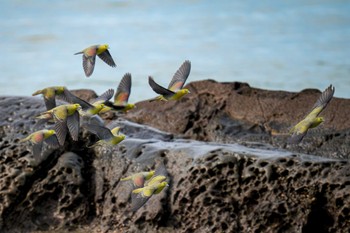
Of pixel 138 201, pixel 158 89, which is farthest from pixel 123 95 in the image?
pixel 138 201

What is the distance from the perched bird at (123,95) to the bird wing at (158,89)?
53 centimetres

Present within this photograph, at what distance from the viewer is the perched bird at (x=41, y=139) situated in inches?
369

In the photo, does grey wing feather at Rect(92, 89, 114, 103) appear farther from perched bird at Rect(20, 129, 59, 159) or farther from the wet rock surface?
the wet rock surface

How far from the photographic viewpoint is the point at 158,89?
8.38 metres

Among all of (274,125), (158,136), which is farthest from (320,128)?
(158,136)

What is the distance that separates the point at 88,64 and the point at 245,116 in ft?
16.5

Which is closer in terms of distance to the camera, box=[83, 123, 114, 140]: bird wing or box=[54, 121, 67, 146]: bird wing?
box=[54, 121, 67, 146]: bird wing

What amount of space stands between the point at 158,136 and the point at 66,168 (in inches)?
51.9

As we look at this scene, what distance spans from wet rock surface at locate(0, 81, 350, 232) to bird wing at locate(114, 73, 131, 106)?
1145mm

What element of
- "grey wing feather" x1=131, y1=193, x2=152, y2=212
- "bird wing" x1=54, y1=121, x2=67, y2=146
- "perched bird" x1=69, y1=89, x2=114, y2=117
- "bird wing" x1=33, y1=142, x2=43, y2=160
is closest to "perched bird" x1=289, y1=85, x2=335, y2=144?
"grey wing feather" x1=131, y1=193, x2=152, y2=212

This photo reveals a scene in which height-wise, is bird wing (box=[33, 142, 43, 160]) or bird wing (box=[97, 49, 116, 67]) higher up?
bird wing (box=[97, 49, 116, 67])

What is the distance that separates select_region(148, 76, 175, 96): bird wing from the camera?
833 cm

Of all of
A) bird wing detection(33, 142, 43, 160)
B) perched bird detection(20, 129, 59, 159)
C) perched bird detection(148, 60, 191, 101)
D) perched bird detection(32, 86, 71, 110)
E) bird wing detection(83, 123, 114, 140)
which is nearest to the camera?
perched bird detection(148, 60, 191, 101)

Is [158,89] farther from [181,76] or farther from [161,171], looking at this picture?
[161,171]
